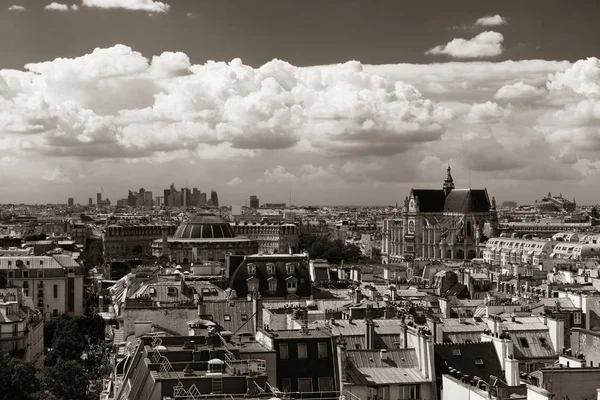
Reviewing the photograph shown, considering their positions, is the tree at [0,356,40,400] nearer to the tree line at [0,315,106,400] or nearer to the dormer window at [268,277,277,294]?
the tree line at [0,315,106,400]

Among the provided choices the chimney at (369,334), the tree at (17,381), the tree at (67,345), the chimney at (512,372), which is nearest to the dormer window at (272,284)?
the tree at (67,345)

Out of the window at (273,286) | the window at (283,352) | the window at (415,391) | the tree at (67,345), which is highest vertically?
the window at (283,352)

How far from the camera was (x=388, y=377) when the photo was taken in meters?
35.4

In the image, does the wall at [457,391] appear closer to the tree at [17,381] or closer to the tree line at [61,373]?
the tree at [17,381]

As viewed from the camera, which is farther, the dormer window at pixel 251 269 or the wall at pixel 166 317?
the dormer window at pixel 251 269

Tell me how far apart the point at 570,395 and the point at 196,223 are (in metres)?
152

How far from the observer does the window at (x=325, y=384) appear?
34.3 m

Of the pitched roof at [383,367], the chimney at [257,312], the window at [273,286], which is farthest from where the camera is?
the window at [273,286]

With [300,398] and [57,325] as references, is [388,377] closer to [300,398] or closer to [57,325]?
[300,398]

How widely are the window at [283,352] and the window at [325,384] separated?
1.37 m

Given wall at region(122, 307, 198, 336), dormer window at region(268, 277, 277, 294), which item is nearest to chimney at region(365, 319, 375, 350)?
wall at region(122, 307, 198, 336)

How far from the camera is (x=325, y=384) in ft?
113

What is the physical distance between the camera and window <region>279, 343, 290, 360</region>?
34781mm

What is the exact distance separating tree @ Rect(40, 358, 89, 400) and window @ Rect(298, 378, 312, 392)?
21252 millimetres
